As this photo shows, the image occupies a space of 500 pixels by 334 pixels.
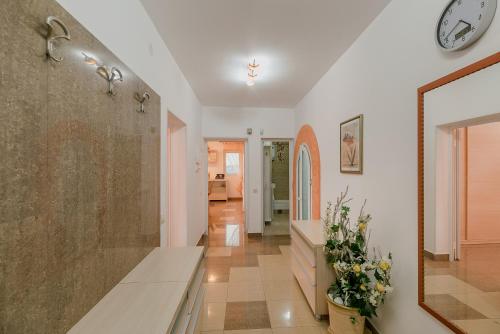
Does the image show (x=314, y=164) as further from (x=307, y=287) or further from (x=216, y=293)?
(x=216, y=293)

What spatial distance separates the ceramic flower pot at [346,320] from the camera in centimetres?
190

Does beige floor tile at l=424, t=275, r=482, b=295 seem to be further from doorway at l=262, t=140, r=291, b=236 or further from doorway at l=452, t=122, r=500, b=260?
doorway at l=262, t=140, r=291, b=236

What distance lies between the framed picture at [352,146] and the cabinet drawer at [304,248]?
0.93 metres

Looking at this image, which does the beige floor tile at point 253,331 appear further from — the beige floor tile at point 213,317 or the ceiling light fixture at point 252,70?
the ceiling light fixture at point 252,70

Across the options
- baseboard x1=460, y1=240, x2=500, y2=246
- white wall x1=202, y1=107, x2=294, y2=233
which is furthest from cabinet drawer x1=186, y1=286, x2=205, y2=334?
white wall x1=202, y1=107, x2=294, y2=233

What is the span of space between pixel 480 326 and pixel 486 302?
0.43ft

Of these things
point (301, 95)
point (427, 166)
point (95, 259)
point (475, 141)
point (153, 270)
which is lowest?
point (153, 270)

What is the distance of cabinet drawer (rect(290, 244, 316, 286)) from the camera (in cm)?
232

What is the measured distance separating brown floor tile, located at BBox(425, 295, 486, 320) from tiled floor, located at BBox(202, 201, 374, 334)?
1.10 metres

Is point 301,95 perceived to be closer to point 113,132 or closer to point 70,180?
point 113,132

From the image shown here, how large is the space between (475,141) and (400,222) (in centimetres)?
75

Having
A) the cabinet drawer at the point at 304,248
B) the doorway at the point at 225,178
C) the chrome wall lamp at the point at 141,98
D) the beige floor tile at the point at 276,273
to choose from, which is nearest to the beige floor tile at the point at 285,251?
the beige floor tile at the point at 276,273

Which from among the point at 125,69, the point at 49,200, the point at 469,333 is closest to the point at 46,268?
the point at 49,200

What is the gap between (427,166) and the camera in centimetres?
150
